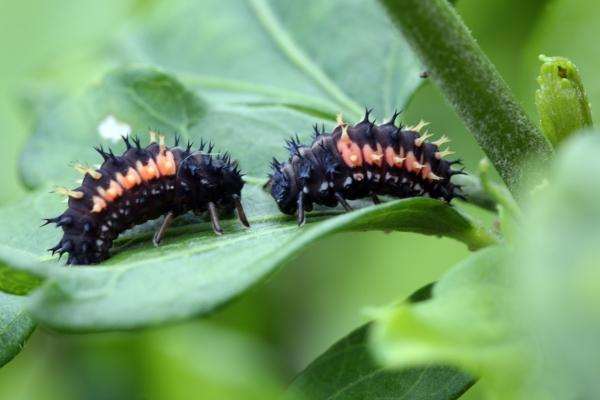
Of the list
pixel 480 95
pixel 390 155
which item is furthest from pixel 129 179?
pixel 480 95

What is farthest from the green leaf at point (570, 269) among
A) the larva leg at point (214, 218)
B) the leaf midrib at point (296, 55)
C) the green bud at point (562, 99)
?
the leaf midrib at point (296, 55)

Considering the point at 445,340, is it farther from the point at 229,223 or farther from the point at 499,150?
the point at 229,223

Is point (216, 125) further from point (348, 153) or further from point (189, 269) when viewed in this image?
point (189, 269)

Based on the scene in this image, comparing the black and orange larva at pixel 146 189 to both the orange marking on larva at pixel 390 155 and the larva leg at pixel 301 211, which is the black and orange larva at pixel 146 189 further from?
the orange marking on larva at pixel 390 155

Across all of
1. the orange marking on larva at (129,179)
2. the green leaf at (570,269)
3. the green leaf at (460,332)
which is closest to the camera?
the green leaf at (570,269)

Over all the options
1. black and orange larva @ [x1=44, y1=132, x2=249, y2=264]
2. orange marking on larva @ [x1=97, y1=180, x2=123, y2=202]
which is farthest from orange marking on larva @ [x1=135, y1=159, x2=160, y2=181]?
orange marking on larva @ [x1=97, y1=180, x2=123, y2=202]
